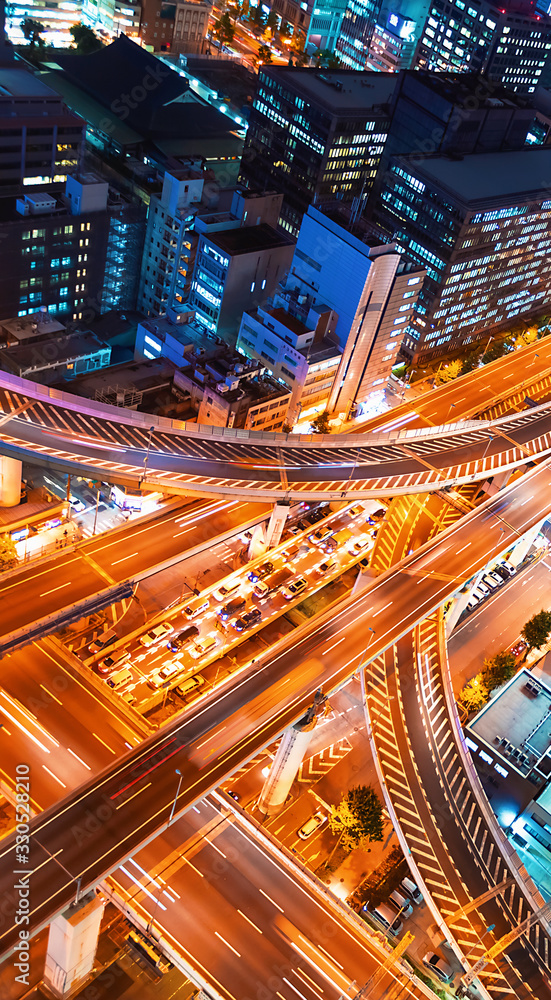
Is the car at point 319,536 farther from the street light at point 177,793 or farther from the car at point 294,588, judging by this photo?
the street light at point 177,793

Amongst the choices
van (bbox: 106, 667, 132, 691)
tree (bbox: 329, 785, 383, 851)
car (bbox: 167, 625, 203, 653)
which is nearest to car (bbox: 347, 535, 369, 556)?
car (bbox: 167, 625, 203, 653)

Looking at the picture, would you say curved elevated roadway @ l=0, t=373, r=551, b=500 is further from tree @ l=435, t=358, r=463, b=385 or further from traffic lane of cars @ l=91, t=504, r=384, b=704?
tree @ l=435, t=358, r=463, b=385

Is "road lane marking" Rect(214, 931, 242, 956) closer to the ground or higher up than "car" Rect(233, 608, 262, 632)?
higher up

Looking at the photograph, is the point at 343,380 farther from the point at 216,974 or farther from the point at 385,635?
the point at 216,974

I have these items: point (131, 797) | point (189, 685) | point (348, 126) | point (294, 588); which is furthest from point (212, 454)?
point (348, 126)

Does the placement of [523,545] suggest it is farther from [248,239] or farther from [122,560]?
[248,239]

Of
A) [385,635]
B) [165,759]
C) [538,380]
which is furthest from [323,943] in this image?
[538,380]
